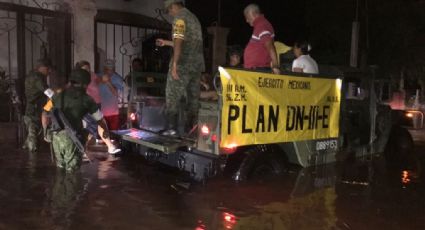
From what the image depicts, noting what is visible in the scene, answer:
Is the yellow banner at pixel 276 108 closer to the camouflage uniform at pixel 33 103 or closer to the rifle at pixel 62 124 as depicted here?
the rifle at pixel 62 124

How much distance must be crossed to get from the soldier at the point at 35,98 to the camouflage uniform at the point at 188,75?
317 cm

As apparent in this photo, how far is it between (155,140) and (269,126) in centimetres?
156

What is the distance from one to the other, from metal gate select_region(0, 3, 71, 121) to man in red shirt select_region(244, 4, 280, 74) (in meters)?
6.27

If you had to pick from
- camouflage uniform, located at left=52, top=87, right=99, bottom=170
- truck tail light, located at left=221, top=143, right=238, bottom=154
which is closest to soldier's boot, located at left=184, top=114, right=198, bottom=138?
truck tail light, located at left=221, top=143, right=238, bottom=154

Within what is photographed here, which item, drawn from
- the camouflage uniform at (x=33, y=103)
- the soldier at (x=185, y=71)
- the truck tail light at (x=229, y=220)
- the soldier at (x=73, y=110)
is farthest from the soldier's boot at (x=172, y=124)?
the camouflage uniform at (x=33, y=103)

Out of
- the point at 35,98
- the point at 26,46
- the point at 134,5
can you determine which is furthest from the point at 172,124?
the point at 134,5

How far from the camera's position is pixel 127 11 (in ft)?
44.4

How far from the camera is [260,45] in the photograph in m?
6.85

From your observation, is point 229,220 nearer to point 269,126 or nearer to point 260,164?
point 260,164

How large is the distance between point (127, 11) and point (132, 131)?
7.13m

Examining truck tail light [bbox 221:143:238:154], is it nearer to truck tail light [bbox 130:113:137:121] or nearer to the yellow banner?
the yellow banner

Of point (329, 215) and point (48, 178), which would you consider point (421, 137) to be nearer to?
point (329, 215)

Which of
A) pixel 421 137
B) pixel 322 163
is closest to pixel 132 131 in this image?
pixel 322 163

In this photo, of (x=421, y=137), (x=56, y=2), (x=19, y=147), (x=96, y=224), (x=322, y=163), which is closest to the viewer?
(x=96, y=224)
